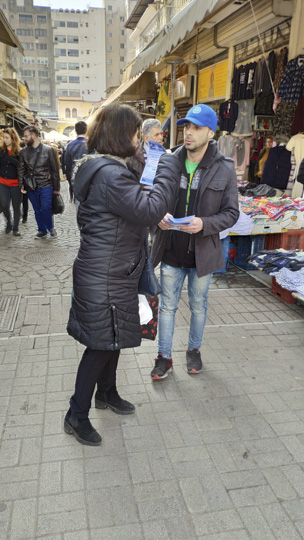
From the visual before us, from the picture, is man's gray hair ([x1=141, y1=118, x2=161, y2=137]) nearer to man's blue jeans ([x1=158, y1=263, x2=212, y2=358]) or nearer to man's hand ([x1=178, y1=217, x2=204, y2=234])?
man's blue jeans ([x1=158, y1=263, x2=212, y2=358])

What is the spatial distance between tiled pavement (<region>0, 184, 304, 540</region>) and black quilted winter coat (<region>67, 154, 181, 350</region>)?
803 mm

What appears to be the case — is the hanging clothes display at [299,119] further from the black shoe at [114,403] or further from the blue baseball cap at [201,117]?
the black shoe at [114,403]

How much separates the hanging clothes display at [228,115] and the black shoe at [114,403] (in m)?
6.97

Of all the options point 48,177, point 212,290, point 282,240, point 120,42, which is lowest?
point 212,290

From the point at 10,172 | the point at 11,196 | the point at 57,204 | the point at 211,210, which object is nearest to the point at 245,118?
the point at 57,204

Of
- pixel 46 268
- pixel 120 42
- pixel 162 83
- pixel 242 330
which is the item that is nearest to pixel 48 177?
pixel 46 268

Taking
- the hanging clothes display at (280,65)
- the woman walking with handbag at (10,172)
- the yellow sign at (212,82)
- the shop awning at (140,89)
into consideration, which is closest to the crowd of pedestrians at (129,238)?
the hanging clothes display at (280,65)

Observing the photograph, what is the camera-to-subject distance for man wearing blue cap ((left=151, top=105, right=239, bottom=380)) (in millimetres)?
3021

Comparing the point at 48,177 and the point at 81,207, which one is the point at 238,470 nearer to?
the point at 81,207

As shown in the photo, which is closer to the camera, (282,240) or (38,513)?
(38,513)

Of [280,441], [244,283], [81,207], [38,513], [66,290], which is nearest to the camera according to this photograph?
[38,513]

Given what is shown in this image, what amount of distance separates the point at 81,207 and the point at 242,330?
2712mm

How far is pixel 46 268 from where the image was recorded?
6320mm

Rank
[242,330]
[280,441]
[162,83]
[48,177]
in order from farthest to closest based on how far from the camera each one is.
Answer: [162,83], [48,177], [242,330], [280,441]
